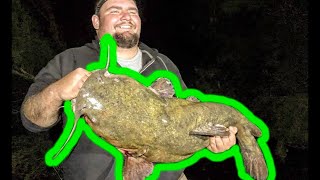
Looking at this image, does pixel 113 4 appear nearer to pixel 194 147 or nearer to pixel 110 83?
pixel 110 83

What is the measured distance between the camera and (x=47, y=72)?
7.84 feet

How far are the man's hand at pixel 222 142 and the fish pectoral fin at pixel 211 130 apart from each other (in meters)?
0.11

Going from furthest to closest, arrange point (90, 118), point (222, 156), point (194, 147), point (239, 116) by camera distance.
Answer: point (222, 156) < point (239, 116) < point (194, 147) < point (90, 118)

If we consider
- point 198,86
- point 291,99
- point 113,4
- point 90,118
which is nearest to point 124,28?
point 113,4

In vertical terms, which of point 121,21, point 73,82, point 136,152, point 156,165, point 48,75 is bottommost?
point 156,165

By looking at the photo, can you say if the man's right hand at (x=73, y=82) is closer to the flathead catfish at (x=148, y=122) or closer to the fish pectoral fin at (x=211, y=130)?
the flathead catfish at (x=148, y=122)

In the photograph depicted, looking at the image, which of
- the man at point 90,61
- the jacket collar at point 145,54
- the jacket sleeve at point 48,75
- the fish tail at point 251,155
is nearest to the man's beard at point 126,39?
the man at point 90,61

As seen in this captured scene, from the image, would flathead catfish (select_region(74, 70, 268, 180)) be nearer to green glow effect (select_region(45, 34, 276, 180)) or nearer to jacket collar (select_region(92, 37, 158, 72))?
green glow effect (select_region(45, 34, 276, 180))

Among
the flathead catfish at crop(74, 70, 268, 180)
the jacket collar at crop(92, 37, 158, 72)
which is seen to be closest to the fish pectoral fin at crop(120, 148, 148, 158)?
the flathead catfish at crop(74, 70, 268, 180)

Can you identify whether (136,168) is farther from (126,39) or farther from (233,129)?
(126,39)

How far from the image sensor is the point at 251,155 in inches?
82.3

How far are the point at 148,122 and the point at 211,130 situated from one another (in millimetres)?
403

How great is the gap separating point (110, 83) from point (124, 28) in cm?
68

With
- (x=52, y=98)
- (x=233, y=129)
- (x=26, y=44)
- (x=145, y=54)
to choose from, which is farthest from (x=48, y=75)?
(x=26, y=44)
